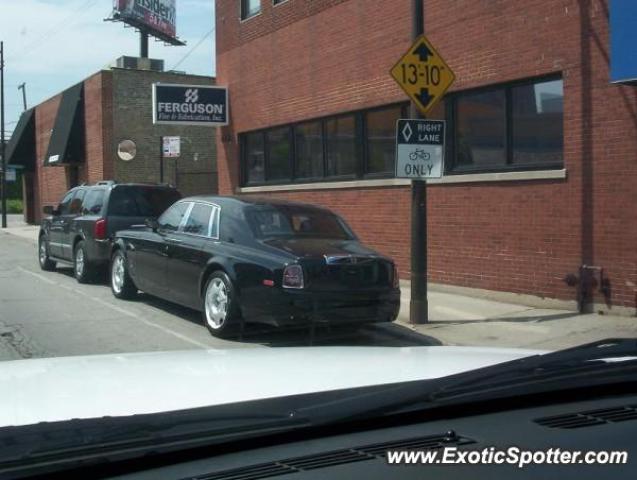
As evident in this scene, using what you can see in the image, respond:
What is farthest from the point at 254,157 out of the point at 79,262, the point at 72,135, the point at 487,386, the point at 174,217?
the point at 487,386

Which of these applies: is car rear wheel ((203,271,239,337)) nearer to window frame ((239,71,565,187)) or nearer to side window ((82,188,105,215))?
window frame ((239,71,565,187))

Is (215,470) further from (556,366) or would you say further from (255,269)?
(255,269)

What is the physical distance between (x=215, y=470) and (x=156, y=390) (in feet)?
3.42

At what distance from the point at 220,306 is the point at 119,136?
2251 cm

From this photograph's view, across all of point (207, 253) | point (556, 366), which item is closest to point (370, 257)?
point (207, 253)

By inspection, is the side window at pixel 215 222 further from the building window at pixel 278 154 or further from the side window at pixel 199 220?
the building window at pixel 278 154

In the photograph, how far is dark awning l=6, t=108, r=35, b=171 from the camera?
3962 centimetres

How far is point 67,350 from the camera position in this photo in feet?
28.2

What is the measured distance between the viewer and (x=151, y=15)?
47.2 m

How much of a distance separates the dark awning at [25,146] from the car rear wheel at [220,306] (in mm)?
33366

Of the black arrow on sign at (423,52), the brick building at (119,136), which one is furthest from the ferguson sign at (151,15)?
the black arrow on sign at (423,52)

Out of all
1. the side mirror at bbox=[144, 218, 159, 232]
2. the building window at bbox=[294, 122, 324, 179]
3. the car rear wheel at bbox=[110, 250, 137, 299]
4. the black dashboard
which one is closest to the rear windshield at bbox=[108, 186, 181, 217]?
the car rear wheel at bbox=[110, 250, 137, 299]

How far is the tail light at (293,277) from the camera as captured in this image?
8320 mm

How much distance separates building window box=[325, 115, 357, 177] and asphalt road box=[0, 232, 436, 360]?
544cm
